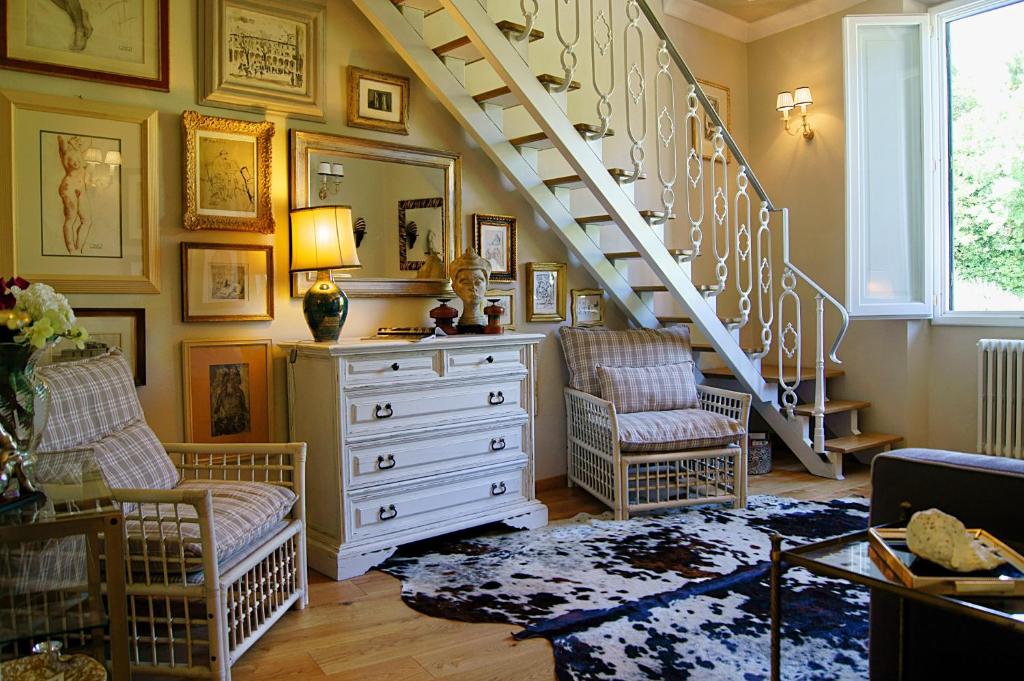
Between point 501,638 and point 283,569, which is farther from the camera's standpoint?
point 283,569

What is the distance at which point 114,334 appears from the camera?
9.59 feet

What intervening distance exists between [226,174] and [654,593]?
2.37 meters

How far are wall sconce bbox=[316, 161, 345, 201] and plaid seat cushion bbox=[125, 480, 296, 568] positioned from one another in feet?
4.72

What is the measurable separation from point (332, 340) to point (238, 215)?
0.66 metres

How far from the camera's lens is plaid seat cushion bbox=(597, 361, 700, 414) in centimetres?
408

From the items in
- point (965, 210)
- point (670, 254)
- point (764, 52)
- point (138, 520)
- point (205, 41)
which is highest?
point (764, 52)

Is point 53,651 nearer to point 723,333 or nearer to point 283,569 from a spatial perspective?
point 283,569

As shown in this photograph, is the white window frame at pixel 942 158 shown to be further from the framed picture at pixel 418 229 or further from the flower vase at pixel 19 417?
the flower vase at pixel 19 417

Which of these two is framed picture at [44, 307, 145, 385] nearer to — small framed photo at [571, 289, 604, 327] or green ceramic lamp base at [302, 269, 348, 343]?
green ceramic lamp base at [302, 269, 348, 343]

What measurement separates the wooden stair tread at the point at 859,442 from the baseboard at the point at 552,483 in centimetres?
161

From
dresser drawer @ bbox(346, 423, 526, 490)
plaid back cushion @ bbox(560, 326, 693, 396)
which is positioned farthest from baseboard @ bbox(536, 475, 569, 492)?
dresser drawer @ bbox(346, 423, 526, 490)

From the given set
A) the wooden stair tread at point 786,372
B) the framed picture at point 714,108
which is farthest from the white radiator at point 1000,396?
the framed picture at point 714,108

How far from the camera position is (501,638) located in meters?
2.42

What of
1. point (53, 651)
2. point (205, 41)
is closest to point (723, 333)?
point (205, 41)
